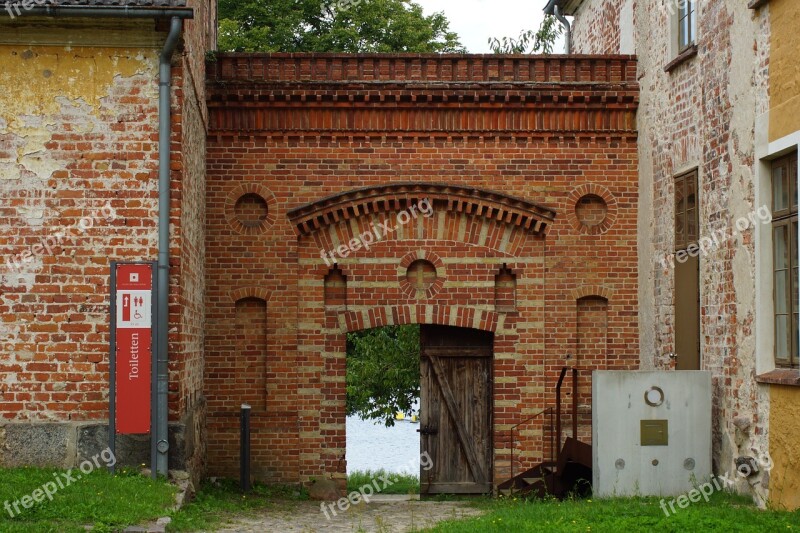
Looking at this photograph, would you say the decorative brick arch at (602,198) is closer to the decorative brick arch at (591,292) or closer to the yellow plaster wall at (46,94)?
the decorative brick arch at (591,292)

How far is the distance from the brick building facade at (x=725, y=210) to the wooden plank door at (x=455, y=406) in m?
2.33

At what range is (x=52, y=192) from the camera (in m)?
12.0

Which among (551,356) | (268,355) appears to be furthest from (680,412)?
(268,355)

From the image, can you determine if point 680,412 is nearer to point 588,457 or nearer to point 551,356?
point 588,457

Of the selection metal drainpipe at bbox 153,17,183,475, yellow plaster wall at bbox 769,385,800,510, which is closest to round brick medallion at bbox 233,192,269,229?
metal drainpipe at bbox 153,17,183,475

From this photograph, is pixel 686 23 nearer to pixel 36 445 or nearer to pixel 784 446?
pixel 784 446

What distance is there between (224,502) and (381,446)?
18.8 meters

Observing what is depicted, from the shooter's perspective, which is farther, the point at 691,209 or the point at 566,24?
the point at 566,24

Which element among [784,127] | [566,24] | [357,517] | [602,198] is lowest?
[357,517]

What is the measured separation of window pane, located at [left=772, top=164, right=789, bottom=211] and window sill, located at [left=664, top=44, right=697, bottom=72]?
8.75 ft

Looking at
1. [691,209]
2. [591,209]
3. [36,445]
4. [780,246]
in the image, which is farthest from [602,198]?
[36,445]

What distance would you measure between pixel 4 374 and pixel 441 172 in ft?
22.0

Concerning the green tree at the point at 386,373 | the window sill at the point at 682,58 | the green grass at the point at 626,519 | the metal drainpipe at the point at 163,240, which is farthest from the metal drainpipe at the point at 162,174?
the green tree at the point at 386,373

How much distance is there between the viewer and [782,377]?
11.0m
